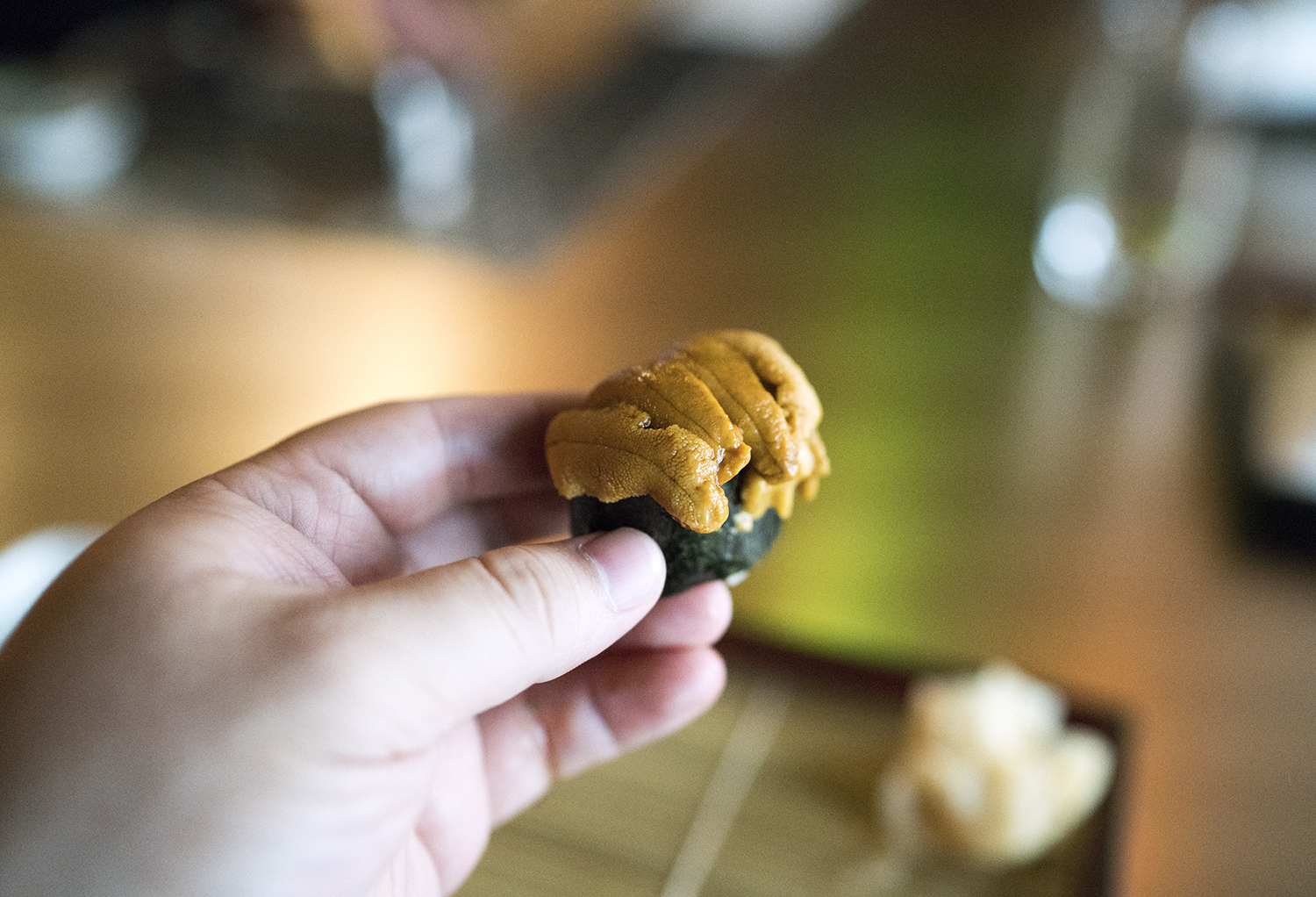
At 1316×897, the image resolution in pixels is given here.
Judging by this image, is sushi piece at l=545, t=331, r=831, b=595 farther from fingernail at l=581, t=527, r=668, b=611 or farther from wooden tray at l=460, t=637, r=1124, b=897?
wooden tray at l=460, t=637, r=1124, b=897

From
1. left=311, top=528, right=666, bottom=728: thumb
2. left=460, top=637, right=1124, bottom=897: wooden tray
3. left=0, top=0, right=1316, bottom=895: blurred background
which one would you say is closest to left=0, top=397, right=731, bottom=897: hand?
left=311, top=528, right=666, bottom=728: thumb

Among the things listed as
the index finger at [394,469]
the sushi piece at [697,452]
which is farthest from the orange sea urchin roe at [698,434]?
the index finger at [394,469]

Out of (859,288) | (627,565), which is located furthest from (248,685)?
(859,288)

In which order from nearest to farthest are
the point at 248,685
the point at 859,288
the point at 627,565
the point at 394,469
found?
the point at 248,685 → the point at 627,565 → the point at 394,469 → the point at 859,288

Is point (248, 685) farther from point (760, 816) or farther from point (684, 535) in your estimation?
point (760, 816)

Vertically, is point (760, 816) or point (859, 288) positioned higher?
point (859, 288)

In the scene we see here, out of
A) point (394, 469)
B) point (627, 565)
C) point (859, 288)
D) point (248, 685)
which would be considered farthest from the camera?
point (859, 288)
